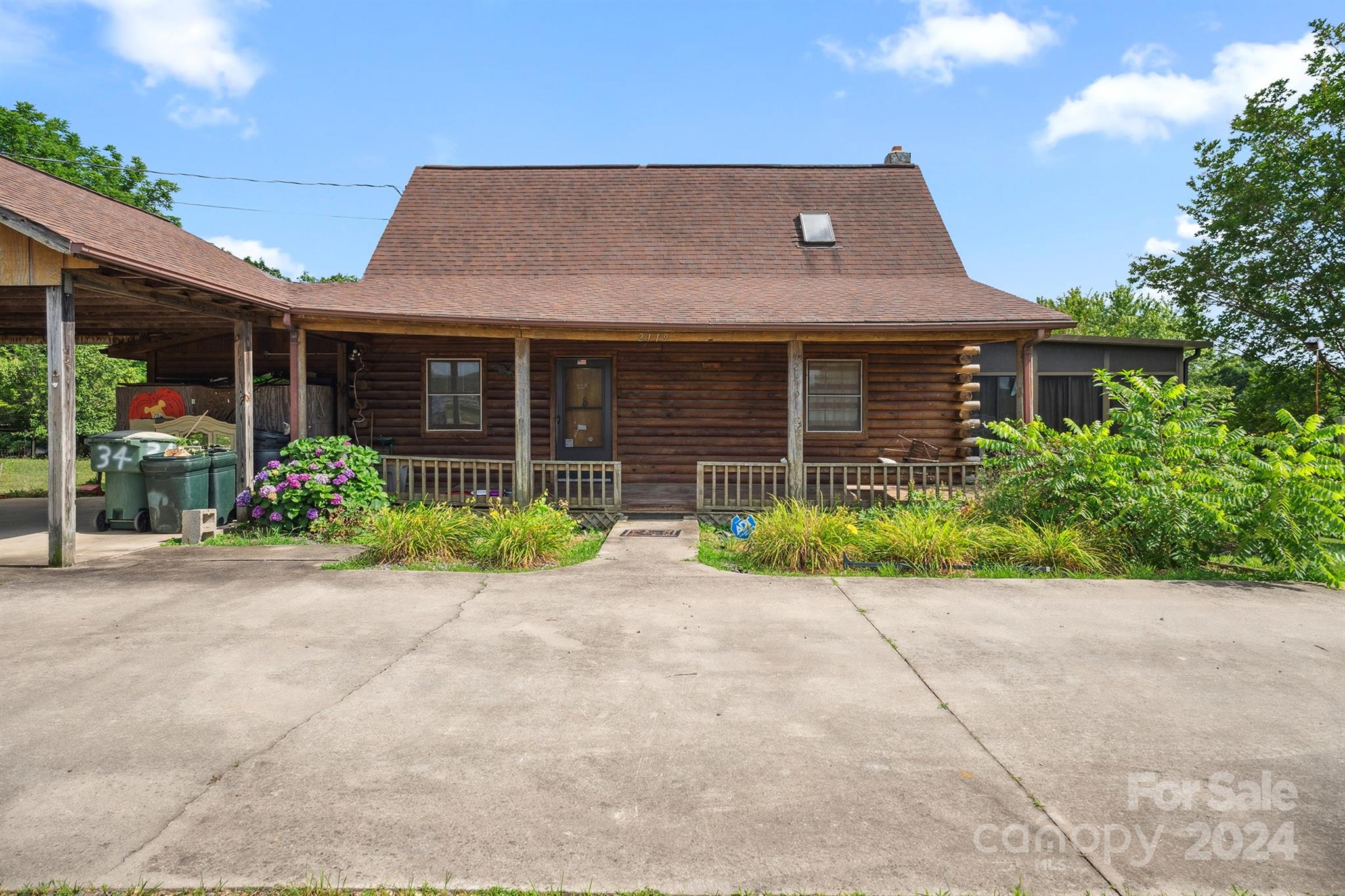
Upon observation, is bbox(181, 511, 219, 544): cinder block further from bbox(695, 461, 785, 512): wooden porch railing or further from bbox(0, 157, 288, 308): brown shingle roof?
bbox(695, 461, 785, 512): wooden porch railing

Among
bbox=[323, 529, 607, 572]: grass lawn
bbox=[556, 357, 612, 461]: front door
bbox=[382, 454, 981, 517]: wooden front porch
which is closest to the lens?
bbox=[323, 529, 607, 572]: grass lawn

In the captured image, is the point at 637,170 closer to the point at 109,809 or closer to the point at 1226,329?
the point at 109,809

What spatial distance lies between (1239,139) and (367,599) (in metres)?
25.1

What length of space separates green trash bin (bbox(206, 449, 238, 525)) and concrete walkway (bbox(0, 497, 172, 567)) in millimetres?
699

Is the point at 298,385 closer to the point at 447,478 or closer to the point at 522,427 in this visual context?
the point at 447,478

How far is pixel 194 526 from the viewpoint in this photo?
9.16m

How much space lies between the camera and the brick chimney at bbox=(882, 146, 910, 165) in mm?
16438

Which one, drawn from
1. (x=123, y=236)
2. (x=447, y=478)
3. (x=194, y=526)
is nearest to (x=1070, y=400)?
(x=447, y=478)

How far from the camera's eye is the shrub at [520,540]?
8.01 m

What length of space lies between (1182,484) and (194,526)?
452 inches

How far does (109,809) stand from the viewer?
3043 mm

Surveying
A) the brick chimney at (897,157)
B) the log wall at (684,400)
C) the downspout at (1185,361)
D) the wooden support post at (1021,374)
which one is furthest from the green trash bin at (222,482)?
the downspout at (1185,361)

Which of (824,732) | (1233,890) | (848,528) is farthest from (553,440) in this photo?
(1233,890)

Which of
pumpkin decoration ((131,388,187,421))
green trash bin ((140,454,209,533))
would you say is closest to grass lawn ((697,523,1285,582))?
green trash bin ((140,454,209,533))
